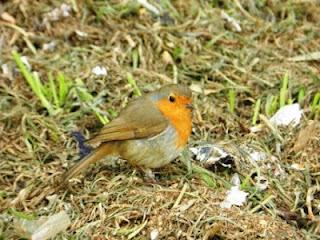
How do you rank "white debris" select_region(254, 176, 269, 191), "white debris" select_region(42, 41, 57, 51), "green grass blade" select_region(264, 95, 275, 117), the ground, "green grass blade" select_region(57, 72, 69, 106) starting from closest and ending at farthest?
the ground
"white debris" select_region(254, 176, 269, 191)
"green grass blade" select_region(264, 95, 275, 117)
"green grass blade" select_region(57, 72, 69, 106)
"white debris" select_region(42, 41, 57, 51)

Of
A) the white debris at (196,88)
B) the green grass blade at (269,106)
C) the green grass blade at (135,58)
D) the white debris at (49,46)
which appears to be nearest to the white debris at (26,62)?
the white debris at (49,46)

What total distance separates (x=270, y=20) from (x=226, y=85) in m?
0.99

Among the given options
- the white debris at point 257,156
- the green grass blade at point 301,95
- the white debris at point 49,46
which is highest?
the white debris at point 49,46

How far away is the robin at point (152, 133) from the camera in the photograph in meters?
4.99

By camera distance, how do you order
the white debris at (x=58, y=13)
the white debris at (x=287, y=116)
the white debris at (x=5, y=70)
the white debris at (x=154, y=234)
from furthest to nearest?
the white debris at (x=58, y=13) → the white debris at (x=5, y=70) → the white debris at (x=287, y=116) → the white debris at (x=154, y=234)

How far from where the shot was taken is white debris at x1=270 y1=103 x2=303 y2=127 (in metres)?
5.50

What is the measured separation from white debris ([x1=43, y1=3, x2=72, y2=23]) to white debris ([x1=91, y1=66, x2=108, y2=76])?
69cm

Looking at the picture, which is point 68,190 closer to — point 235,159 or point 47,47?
point 235,159

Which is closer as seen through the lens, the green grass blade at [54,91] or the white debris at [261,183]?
the white debris at [261,183]

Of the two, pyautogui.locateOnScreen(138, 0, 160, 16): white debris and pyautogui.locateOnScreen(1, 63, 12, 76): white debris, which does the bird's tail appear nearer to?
pyautogui.locateOnScreen(1, 63, 12, 76): white debris

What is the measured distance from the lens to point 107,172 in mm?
5109

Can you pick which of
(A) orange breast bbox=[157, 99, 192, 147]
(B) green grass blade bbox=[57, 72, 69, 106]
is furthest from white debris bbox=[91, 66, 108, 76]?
(A) orange breast bbox=[157, 99, 192, 147]

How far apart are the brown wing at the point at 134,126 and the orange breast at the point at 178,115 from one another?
3 centimetres

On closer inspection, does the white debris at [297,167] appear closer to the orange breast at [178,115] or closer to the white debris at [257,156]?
the white debris at [257,156]
